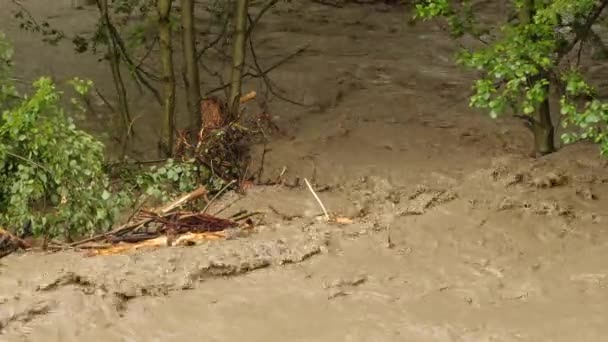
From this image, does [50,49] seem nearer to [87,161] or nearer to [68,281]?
[87,161]

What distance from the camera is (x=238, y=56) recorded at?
8219 mm

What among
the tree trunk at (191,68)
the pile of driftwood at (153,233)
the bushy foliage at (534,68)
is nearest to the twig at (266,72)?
the tree trunk at (191,68)

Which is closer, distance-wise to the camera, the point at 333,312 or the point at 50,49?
the point at 333,312

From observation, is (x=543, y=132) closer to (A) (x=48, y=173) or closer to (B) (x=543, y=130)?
(B) (x=543, y=130)

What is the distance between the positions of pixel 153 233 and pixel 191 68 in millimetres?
3190

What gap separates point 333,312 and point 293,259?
0.67 m

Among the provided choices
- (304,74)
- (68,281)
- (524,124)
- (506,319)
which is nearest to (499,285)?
(506,319)

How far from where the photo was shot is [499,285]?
4402 millimetres

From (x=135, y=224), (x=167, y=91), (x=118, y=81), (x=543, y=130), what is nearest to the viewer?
(x=135, y=224)

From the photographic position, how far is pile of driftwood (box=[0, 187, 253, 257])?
489 cm

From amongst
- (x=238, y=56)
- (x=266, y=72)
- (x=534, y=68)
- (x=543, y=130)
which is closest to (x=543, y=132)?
(x=543, y=130)

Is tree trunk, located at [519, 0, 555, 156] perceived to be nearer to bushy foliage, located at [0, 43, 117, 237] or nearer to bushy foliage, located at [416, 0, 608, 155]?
bushy foliage, located at [416, 0, 608, 155]

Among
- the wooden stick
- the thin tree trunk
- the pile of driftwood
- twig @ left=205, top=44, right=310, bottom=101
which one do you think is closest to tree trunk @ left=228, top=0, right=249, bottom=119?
twig @ left=205, top=44, right=310, bottom=101

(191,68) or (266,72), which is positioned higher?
(191,68)
